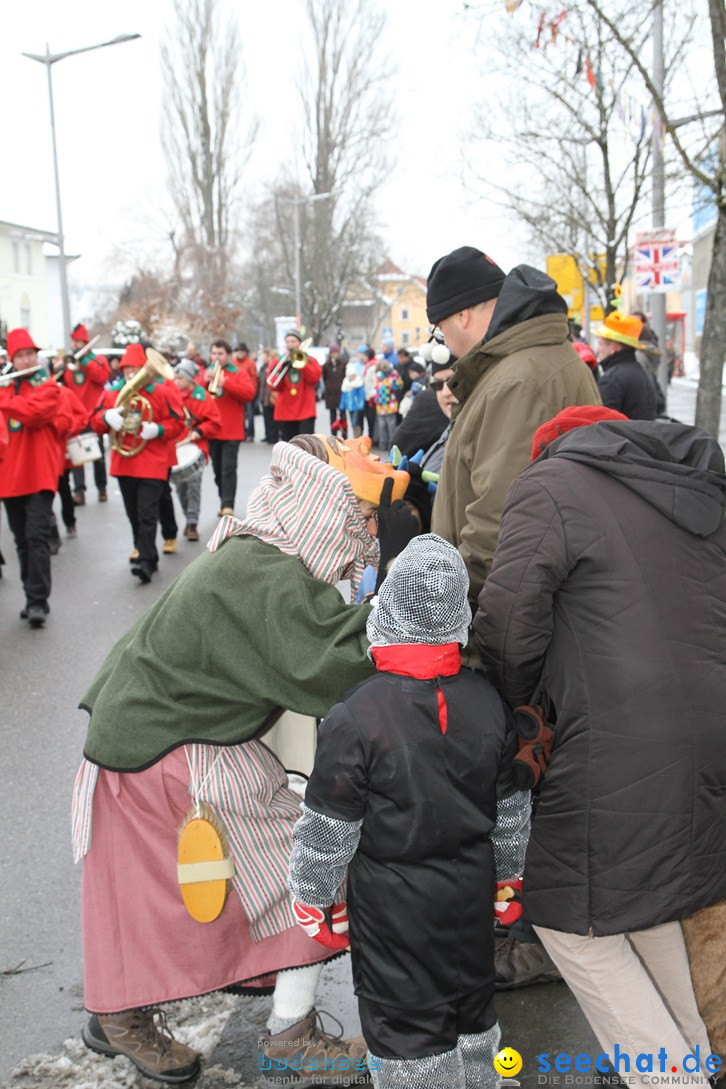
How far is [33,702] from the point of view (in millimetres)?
6492

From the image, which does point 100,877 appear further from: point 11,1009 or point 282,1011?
point 11,1009

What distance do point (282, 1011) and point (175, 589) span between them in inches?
45.5

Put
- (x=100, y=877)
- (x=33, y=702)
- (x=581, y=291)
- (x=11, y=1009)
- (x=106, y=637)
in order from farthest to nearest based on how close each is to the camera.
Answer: (x=581, y=291), (x=106, y=637), (x=33, y=702), (x=11, y=1009), (x=100, y=877)

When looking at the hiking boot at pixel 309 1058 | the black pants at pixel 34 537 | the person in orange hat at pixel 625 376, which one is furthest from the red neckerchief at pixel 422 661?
the black pants at pixel 34 537

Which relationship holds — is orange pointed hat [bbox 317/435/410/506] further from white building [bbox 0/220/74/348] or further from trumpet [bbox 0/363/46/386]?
white building [bbox 0/220/74/348]

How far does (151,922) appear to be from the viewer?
2.85m

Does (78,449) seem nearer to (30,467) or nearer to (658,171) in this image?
(30,467)

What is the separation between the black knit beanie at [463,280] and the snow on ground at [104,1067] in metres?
2.26

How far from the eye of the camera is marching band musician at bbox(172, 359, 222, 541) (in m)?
11.5

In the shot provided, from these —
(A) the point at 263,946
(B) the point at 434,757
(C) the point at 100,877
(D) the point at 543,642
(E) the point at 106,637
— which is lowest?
(E) the point at 106,637

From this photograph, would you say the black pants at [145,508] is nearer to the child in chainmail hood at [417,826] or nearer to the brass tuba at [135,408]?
the brass tuba at [135,408]

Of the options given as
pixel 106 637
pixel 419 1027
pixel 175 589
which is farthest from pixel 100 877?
pixel 106 637

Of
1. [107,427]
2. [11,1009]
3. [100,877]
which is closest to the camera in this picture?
[100,877]

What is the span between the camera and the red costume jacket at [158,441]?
9.42 metres
